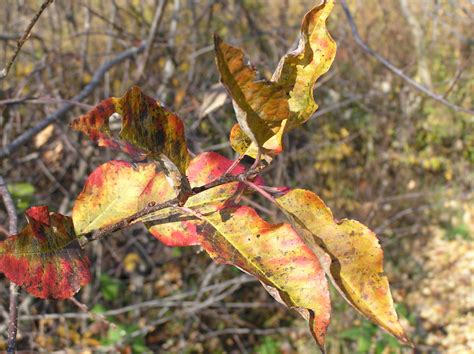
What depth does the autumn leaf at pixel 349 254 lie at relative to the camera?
45 cm

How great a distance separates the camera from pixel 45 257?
571 millimetres

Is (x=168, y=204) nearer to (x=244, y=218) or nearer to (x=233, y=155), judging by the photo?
(x=244, y=218)

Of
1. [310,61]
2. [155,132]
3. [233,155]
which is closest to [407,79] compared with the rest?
[310,61]

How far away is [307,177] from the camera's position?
3.49 meters

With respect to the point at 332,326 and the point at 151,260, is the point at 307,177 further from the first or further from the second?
the point at 151,260

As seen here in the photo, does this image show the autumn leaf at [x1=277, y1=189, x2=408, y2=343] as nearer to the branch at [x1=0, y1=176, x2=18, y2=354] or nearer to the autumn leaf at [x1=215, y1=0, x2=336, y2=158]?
the autumn leaf at [x1=215, y1=0, x2=336, y2=158]

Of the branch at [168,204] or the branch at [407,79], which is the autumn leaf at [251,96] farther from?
the branch at [407,79]

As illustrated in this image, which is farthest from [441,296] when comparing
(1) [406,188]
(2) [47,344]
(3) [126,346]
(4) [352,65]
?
(2) [47,344]

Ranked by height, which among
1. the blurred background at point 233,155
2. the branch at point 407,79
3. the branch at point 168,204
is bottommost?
the blurred background at point 233,155

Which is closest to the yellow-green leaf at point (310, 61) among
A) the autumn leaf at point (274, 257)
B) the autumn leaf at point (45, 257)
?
the autumn leaf at point (274, 257)

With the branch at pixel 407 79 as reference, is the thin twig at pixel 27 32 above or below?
above

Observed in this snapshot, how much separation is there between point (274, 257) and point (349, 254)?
71mm

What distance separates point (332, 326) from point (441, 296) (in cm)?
102

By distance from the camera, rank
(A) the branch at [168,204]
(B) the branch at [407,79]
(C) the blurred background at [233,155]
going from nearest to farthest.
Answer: (A) the branch at [168,204] → (B) the branch at [407,79] → (C) the blurred background at [233,155]
